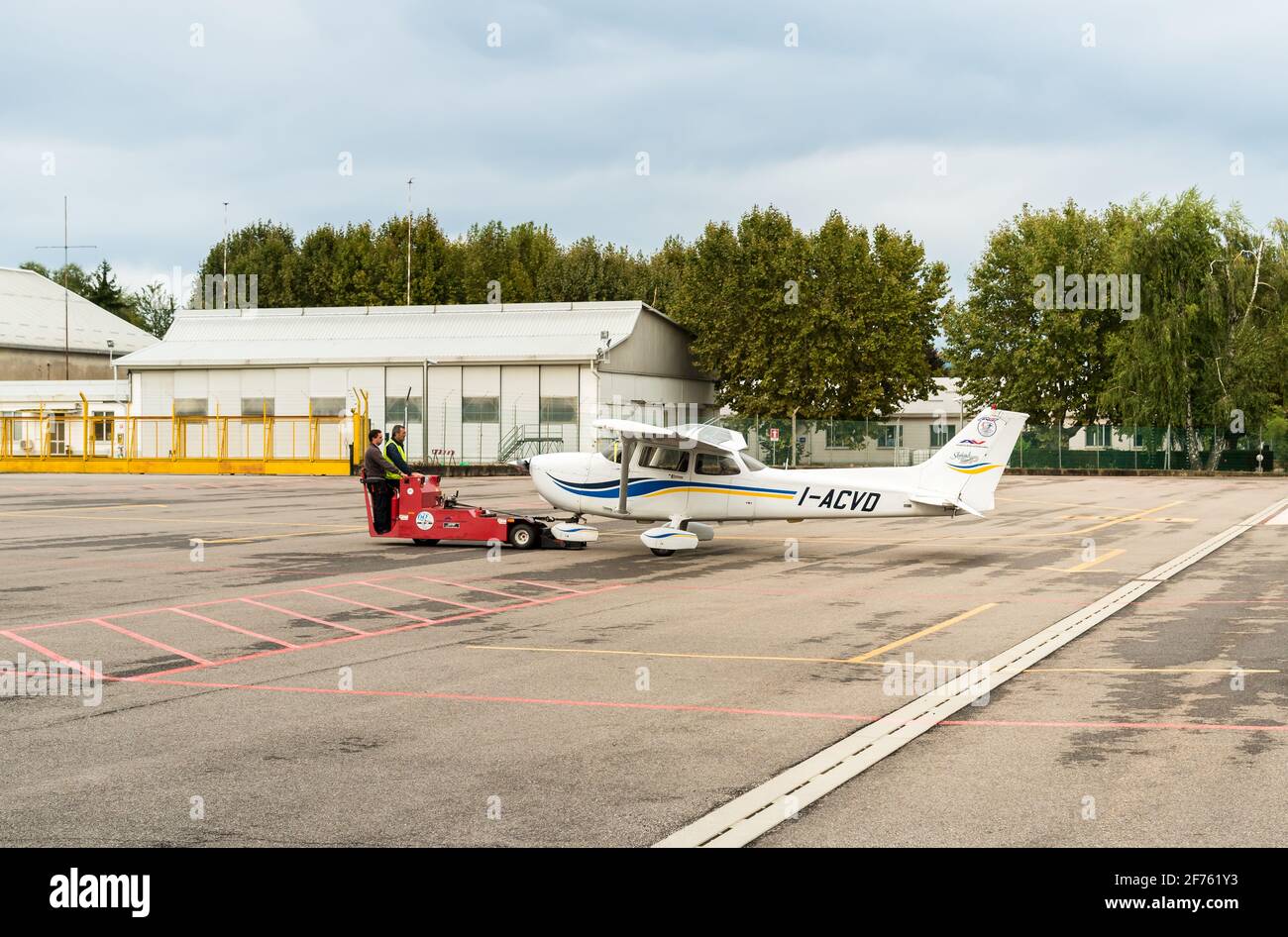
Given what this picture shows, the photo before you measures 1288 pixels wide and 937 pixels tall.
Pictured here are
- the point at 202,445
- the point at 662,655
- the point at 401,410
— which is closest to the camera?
the point at 662,655

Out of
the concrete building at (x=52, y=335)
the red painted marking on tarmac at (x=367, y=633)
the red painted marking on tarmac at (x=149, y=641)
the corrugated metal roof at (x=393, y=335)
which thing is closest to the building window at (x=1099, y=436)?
the corrugated metal roof at (x=393, y=335)

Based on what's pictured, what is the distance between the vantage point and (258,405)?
212ft

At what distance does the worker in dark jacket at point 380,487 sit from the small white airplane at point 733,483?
2881 millimetres

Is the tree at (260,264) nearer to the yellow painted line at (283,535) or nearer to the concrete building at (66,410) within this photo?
the concrete building at (66,410)

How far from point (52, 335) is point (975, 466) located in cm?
8468

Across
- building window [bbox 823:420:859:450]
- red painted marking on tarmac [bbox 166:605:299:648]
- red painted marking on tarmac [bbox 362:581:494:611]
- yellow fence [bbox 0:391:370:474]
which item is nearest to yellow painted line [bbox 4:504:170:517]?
red painted marking on tarmac [bbox 362:581:494:611]

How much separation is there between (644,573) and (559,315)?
47.4m

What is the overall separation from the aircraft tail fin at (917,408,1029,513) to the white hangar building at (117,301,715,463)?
1452 inches

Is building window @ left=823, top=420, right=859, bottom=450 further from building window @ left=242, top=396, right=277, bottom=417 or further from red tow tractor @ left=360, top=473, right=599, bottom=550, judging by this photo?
red tow tractor @ left=360, top=473, right=599, bottom=550

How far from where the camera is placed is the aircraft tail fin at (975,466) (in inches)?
810

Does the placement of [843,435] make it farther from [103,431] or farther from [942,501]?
[942,501]

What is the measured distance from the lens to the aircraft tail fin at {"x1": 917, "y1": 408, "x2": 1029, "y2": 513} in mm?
20562

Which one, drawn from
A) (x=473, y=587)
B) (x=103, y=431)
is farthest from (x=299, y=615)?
(x=103, y=431)
